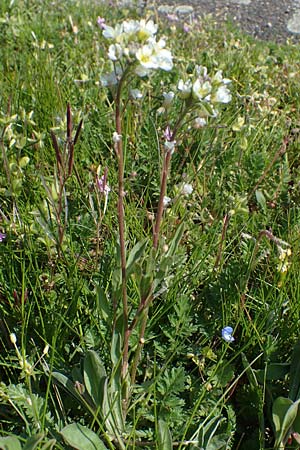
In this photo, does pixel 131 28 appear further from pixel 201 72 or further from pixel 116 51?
pixel 201 72

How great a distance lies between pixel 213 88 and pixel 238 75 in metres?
1.82

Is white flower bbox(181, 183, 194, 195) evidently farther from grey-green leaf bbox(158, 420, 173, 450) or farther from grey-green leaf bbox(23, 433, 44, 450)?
grey-green leaf bbox(23, 433, 44, 450)

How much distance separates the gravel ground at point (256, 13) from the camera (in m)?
4.30

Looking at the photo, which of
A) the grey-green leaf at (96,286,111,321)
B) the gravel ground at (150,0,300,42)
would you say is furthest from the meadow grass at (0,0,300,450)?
the gravel ground at (150,0,300,42)

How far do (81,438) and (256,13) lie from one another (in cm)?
407

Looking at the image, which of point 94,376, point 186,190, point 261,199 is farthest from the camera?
point 261,199

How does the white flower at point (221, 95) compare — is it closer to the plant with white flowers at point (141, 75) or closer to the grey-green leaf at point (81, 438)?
the plant with white flowers at point (141, 75)

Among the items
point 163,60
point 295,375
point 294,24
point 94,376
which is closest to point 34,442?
point 94,376

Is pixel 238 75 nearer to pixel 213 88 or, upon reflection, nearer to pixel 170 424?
pixel 213 88

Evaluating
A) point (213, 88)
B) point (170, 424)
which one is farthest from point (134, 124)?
point (170, 424)

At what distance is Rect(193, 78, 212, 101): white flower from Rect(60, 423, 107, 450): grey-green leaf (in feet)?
2.53

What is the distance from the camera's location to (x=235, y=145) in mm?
2250

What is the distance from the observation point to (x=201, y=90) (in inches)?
47.0

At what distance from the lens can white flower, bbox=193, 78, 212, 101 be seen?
1.18 m
